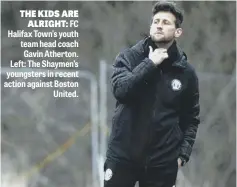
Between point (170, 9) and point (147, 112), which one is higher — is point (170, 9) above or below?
above

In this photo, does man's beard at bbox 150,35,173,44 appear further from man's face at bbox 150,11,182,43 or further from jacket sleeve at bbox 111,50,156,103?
jacket sleeve at bbox 111,50,156,103

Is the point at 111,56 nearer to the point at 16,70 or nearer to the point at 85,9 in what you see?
the point at 85,9

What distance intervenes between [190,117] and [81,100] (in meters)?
1.45

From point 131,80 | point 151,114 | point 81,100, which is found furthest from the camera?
point 81,100

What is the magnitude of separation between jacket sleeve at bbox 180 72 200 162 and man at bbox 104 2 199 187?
9 cm

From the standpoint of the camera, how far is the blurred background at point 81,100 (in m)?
4.26

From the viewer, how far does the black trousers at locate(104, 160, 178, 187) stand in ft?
8.94

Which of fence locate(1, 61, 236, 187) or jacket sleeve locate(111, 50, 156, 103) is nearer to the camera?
jacket sleeve locate(111, 50, 156, 103)

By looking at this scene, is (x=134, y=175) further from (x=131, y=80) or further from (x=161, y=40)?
(x=161, y=40)

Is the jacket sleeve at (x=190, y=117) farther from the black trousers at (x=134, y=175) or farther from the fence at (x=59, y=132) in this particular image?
the fence at (x=59, y=132)

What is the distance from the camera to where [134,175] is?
8.98 feet

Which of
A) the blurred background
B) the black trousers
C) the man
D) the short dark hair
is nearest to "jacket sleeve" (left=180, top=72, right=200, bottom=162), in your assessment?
the man

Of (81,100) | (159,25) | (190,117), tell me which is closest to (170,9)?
(159,25)

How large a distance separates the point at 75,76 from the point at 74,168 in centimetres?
75
